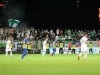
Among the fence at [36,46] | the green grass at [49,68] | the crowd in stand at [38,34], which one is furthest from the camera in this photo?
the fence at [36,46]

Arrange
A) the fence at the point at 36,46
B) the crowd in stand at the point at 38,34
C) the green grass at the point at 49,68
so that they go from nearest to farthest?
the green grass at the point at 49,68, the crowd in stand at the point at 38,34, the fence at the point at 36,46

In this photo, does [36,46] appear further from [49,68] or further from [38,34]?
[49,68]

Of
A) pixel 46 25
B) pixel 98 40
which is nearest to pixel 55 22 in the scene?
pixel 46 25

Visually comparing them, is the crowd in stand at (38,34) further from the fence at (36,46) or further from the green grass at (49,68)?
the green grass at (49,68)

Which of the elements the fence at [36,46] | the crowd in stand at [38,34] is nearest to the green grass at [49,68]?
the crowd in stand at [38,34]

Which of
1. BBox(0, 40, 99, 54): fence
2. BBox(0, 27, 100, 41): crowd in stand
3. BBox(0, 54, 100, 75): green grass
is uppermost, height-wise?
BBox(0, 27, 100, 41): crowd in stand

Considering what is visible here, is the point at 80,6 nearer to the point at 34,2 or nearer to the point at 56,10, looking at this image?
the point at 56,10

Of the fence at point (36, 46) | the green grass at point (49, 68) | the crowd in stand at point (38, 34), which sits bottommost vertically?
the green grass at point (49, 68)

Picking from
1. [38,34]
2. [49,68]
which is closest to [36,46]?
[38,34]

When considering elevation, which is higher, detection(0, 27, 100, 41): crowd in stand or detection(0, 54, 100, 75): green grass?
detection(0, 27, 100, 41): crowd in stand

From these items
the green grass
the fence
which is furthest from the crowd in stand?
the green grass

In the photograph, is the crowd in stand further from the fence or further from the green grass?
the green grass

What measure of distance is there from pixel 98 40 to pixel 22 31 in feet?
43.9

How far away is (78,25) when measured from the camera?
74000 mm
